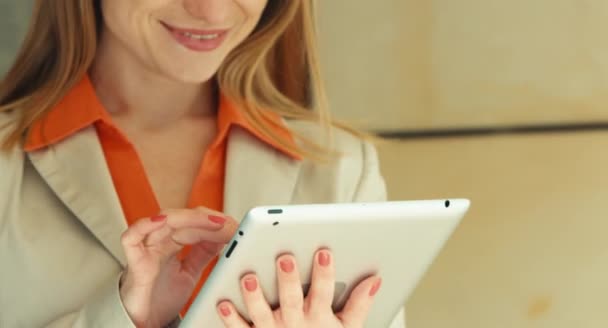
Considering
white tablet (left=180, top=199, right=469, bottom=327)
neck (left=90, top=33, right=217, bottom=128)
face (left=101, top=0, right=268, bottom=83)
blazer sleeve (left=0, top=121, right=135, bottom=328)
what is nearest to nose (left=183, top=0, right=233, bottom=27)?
face (left=101, top=0, right=268, bottom=83)

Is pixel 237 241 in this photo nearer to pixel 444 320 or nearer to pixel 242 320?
pixel 242 320

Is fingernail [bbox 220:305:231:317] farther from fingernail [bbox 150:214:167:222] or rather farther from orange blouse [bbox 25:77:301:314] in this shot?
orange blouse [bbox 25:77:301:314]

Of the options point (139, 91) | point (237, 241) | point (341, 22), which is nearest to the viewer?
point (237, 241)

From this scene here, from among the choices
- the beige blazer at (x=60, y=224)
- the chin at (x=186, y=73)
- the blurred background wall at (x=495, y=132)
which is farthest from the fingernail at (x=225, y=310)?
the blurred background wall at (x=495, y=132)

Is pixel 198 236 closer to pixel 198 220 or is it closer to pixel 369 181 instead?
pixel 198 220

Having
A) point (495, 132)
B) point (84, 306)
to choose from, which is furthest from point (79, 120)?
point (495, 132)

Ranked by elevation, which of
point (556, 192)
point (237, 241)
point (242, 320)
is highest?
point (237, 241)

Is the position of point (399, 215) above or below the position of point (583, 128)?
above

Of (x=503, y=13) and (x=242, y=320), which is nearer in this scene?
(x=242, y=320)

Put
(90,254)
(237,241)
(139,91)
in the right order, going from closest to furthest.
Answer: (237,241)
(90,254)
(139,91)

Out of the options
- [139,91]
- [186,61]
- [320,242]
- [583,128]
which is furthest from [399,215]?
[583,128]

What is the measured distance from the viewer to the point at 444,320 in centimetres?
192

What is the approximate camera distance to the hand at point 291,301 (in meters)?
1.07

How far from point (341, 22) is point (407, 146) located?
9.8 inches
